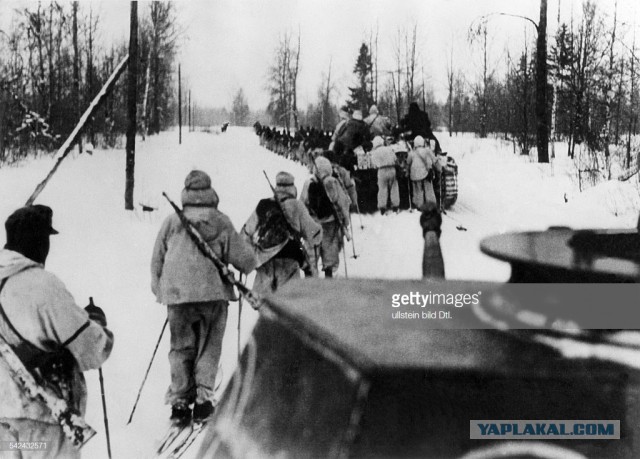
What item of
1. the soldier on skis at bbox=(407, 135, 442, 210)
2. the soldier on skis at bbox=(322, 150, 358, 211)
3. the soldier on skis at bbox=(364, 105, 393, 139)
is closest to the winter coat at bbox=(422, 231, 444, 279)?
the soldier on skis at bbox=(322, 150, 358, 211)

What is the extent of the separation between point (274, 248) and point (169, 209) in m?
0.82

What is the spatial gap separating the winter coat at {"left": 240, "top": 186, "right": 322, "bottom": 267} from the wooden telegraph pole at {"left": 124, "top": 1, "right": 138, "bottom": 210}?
2.97ft

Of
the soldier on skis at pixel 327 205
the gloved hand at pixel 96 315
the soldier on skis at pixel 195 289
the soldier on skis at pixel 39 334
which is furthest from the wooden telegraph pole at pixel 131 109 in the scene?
the soldier on skis at pixel 39 334

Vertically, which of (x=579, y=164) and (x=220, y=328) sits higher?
(x=579, y=164)

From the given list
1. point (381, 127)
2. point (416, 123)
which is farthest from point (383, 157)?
point (416, 123)

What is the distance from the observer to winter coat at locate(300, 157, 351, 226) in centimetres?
517

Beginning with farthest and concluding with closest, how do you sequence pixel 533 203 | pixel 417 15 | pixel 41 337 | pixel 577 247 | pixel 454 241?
pixel 454 241, pixel 533 203, pixel 417 15, pixel 41 337, pixel 577 247

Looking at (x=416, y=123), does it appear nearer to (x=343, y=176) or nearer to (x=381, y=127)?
(x=343, y=176)

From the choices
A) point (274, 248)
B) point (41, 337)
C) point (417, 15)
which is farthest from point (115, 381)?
point (417, 15)

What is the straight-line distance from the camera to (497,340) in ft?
3.58

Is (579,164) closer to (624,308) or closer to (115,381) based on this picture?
(115,381)

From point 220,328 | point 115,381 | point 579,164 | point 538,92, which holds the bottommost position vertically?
point 115,381

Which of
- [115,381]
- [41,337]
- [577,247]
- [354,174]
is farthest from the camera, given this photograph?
[354,174]
